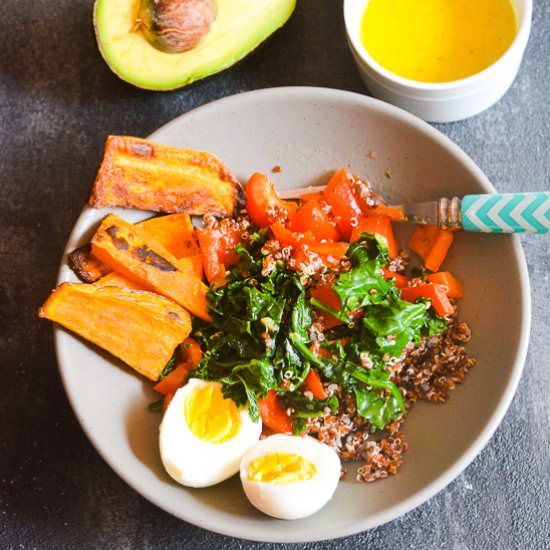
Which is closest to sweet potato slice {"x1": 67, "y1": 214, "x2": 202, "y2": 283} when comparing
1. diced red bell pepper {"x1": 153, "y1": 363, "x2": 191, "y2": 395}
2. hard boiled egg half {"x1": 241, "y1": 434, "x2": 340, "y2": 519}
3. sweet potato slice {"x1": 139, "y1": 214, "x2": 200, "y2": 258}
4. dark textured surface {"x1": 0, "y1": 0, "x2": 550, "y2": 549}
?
sweet potato slice {"x1": 139, "y1": 214, "x2": 200, "y2": 258}

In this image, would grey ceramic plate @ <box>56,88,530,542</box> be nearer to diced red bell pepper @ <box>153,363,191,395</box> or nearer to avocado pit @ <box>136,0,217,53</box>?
diced red bell pepper @ <box>153,363,191,395</box>

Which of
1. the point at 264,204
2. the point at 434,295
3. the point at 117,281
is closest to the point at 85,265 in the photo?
the point at 117,281

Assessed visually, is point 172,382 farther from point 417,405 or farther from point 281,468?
point 417,405

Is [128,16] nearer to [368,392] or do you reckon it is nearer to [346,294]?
[346,294]

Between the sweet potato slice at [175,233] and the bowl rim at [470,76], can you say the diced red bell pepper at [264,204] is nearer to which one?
the sweet potato slice at [175,233]

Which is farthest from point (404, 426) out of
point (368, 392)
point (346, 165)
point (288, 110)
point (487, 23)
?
point (487, 23)

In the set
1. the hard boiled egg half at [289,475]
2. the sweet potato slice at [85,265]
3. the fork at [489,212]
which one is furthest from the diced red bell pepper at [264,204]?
the hard boiled egg half at [289,475]
